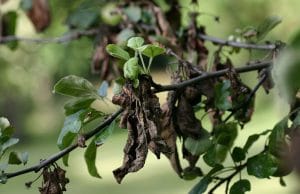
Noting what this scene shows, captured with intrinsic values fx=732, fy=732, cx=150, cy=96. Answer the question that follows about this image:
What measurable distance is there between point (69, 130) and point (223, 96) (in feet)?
1.01

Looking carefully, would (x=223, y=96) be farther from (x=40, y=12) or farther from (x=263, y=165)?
(x=40, y=12)

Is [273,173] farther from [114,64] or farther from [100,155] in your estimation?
[100,155]

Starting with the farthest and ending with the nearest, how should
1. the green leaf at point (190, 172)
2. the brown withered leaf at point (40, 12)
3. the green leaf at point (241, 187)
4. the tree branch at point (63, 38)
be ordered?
the brown withered leaf at point (40, 12), the tree branch at point (63, 38), the green leaf at point (190, 172), the green leaf at point (241, 187)

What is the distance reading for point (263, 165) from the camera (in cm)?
118

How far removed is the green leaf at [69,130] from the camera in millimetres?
1082

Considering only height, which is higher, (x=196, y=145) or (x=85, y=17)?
(x=85, y=17)

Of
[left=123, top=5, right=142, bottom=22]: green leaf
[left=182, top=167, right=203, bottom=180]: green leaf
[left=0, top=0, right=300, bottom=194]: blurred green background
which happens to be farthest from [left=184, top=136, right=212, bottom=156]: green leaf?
[left=0, top=0, right=300, bottom=194]: blurred green background

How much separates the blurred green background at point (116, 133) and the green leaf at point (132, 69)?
3789 mm

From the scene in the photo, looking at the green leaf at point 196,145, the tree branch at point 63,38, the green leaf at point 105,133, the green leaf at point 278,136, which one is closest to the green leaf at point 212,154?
the green leaf at point 196,145

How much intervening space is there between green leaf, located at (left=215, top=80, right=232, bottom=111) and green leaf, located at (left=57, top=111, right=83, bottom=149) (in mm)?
280

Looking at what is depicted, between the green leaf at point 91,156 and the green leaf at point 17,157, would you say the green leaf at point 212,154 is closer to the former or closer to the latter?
the green leaf at point 91,156

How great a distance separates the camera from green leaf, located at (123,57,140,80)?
3.16ft

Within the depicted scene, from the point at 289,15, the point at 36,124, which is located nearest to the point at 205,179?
the point at 289,15

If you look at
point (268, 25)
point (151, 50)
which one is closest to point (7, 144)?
point (151, 50)
